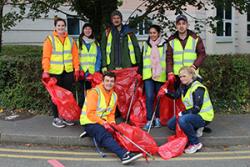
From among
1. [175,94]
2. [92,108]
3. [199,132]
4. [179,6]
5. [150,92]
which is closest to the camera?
[92,108]

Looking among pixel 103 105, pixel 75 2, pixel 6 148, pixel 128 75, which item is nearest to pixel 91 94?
pixel 103 105

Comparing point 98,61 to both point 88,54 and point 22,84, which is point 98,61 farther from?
point 22,84

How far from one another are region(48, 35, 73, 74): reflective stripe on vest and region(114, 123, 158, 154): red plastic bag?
1535 mm

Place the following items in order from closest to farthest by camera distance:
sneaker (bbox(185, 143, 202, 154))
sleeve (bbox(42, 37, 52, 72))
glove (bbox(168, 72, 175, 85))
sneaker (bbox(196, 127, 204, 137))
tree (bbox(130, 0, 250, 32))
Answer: sneaker (bbox(185, 143, 202, 154)), sneaker (bbox(196, 127, 204, 137)), glove (bbox(168, 72, 175, 85)), sleeve (bbox(42, 37, 52, 72)), tree (bbox(130, 0, 250, 32))

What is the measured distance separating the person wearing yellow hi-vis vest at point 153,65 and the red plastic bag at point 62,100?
3.96 ft

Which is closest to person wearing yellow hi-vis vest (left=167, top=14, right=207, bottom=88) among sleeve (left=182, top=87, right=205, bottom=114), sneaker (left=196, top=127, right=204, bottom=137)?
→ sleeve (left=182, top=87, right=205, bottom=114)

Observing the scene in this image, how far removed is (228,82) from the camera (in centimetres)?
754

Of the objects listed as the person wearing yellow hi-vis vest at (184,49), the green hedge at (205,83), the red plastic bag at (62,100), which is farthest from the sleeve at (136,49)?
the green hedge at (205,83)

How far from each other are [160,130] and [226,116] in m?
1.66

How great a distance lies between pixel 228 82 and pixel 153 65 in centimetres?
205

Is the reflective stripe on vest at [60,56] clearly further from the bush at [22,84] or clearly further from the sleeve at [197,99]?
the sleeve at [197,99]

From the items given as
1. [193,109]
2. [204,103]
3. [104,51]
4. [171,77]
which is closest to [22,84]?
[104,51]

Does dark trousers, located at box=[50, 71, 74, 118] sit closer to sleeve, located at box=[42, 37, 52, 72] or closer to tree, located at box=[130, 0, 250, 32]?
sleeve, located at box=[42, 37, 52, 72]

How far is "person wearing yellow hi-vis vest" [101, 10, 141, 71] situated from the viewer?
6.39 m
